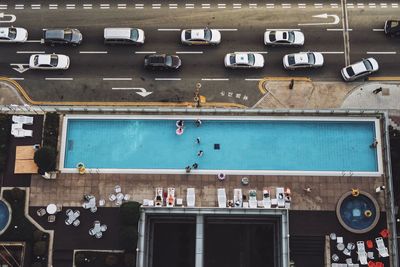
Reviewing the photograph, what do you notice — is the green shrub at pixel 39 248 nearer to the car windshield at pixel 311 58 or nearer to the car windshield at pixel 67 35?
the car windshield at pixel 67 35

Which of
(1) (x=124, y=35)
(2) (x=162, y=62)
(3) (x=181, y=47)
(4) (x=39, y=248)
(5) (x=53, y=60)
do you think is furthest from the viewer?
(3) (x=181, y=47)

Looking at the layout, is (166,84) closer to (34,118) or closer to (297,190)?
(34,118)

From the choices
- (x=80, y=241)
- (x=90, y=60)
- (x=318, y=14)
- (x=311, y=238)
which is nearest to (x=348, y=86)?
(x=318, y=14)

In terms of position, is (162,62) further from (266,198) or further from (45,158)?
(266,198)

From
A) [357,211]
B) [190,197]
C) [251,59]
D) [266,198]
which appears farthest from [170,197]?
[251,59]

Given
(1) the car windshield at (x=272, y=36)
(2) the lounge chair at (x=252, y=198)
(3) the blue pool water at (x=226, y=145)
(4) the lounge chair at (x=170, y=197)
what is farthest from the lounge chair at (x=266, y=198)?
(1) the car windshield at (x=272, y=36)

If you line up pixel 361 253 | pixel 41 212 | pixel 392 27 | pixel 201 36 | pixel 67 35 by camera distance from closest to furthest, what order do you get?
pixel 361 253 < pixel 41 212 < pixel 392 27 < pixel 201 36 < pixel 67 35

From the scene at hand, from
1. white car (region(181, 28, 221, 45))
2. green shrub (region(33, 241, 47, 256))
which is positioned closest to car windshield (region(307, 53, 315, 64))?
white car (region(181, 28, 221, 45))
